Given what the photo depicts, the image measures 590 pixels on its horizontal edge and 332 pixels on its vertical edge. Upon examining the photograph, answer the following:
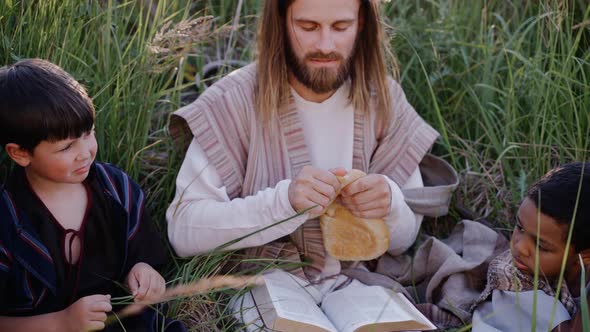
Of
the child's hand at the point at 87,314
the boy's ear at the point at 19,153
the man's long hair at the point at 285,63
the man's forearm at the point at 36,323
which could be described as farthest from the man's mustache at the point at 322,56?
the man's forearm at the point at 36,323

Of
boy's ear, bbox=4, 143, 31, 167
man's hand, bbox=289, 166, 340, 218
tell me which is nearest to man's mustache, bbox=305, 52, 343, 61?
man's hand, bbox=289, 166, 340, 218

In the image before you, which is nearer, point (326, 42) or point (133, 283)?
point (133, 283)

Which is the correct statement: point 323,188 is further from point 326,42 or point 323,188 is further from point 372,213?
point 326,42

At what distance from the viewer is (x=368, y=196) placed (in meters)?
3.13

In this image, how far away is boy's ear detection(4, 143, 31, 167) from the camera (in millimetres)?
2699

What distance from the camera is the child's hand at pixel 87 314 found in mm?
2598

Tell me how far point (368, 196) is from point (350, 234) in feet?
0.59

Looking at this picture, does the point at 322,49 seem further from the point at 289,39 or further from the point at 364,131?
the point at 364,131

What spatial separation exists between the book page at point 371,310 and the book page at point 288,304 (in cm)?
5

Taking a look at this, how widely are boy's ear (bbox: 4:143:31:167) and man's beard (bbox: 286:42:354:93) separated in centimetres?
116

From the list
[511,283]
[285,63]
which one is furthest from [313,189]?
[511,283]

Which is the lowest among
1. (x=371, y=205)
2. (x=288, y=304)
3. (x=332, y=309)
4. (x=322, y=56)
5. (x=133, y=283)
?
(x=332, y=309)

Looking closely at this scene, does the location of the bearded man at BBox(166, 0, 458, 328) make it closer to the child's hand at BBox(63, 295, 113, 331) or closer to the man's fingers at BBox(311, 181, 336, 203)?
the man's fingers at BBox(311, 181, 336, 203)

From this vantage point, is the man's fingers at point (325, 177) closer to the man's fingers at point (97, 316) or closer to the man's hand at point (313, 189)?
the man's hand at point (313, 189)
